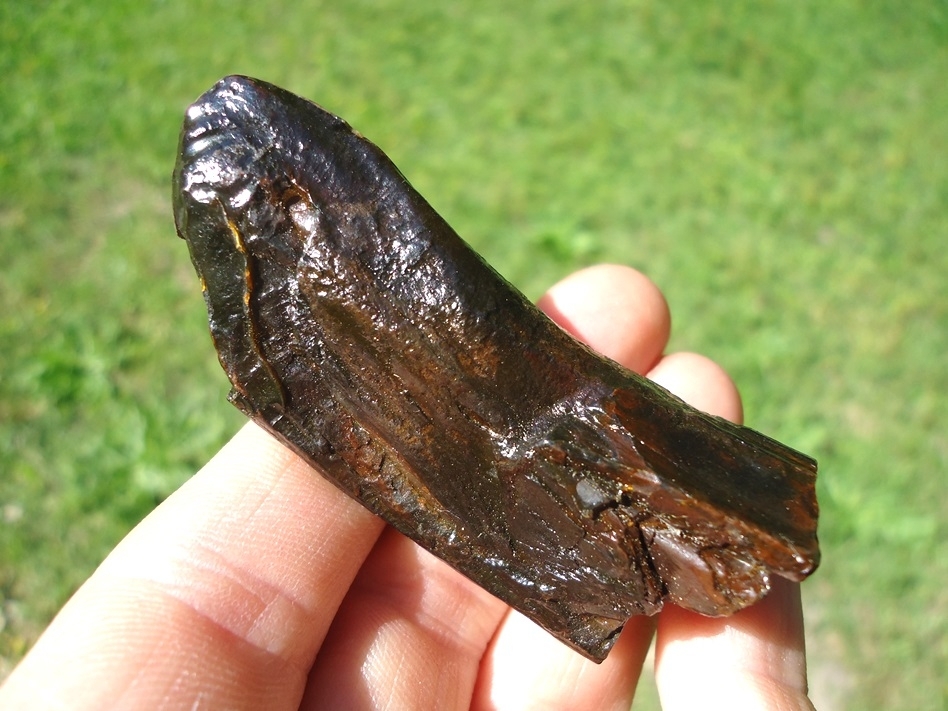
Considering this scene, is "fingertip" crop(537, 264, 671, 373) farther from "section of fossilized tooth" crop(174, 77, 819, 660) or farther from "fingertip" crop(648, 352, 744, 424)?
"section of fossilized tooth" crop(174, 77, 819, 660)

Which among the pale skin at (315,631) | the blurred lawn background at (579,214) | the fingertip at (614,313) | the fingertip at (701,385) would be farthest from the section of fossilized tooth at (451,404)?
Answer: the blurred lawn background at (579,214)

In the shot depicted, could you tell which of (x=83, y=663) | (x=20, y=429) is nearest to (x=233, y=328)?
(x=83, y=663)

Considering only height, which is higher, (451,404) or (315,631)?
(451,404)

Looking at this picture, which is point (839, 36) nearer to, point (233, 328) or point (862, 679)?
point (862, 679)

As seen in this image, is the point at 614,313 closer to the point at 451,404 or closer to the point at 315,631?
the point at 451,404

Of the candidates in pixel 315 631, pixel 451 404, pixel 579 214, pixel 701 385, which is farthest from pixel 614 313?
pixel 579 214

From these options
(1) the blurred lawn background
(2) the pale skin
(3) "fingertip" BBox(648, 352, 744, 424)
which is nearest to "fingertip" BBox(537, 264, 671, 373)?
(3) "fingertip" BBox(648, 352, 744, 424)
